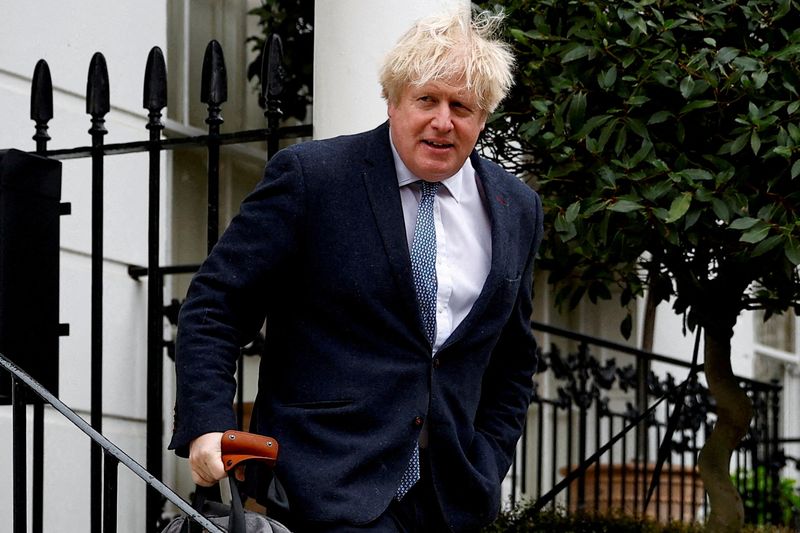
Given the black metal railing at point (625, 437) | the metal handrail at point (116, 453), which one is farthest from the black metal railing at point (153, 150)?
the black metal railing at point (625, 437)

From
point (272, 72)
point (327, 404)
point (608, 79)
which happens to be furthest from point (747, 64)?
point (327, 404)

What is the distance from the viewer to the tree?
4.17m

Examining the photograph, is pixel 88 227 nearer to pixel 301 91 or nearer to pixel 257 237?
pixel 301 91

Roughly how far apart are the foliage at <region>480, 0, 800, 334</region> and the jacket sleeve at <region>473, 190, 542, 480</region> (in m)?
1.12

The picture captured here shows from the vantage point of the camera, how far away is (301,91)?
23.5ft

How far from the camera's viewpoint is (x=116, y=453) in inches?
121

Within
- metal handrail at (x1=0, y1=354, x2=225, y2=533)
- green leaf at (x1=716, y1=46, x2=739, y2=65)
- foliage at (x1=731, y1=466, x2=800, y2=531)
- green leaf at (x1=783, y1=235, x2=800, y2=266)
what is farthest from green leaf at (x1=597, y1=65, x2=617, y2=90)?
foliage at (x1=731, y1=466, x2=800, y2=531)

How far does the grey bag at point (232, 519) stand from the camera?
8.26 ft

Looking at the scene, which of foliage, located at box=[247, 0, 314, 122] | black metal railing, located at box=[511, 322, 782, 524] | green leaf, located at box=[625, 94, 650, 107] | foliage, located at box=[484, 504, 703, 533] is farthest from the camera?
black metal railing, located at box=[511, 322, 782, 524]

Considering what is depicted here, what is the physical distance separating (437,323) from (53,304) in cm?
155

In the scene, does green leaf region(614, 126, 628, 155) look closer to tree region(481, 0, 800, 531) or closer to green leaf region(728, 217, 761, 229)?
tree region(481, 0, 800, 531)

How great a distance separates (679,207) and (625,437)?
4.36 metres

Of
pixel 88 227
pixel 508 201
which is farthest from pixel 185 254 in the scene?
pixel 508 201

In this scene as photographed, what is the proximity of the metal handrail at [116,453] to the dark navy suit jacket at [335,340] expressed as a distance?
0.49 feet
